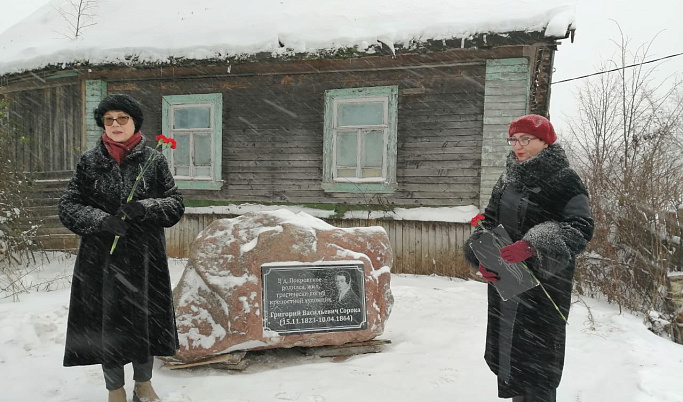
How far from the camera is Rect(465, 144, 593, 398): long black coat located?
186 centimetres

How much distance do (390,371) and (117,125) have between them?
7.75 ft

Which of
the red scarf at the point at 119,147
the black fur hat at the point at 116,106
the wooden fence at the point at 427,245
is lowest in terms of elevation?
the wooden fence at the point at 427,245

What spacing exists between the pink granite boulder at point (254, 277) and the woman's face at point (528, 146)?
1.72m

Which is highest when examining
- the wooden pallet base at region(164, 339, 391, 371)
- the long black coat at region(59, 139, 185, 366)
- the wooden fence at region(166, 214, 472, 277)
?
the long black coat at region(59, 139, 185, 366)

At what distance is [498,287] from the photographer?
2064 millimetres

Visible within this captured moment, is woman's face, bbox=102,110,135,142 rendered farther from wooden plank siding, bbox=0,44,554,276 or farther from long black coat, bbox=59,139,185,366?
wooden plank siding, bbox=0,44,554,276

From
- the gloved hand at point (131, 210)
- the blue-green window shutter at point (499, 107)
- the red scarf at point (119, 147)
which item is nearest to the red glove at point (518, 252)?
the gloved hand at point (131, 210)

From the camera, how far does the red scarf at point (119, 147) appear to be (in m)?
2.40

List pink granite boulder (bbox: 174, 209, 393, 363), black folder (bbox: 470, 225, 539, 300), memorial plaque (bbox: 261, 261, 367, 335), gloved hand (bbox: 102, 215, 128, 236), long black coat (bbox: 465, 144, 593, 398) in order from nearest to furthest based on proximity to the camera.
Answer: long black coat (bbox: 465, 144, 593, 398)
black folder (bbox: 470, 225, 539, 300)
gloved hand (bbox: 102, 215, 128, 236)
pink granite boulder (bbox: 174, 209, 393, 363)
memorial plaque (bbox: 261, 261, 367, 335)

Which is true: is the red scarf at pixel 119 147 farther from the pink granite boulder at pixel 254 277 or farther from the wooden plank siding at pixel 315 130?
the wooden plank siding at pixel 315 130

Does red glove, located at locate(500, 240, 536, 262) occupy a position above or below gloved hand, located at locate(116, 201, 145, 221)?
below

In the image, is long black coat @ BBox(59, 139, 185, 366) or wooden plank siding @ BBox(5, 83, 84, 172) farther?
wooden plank siding @ BBox(5, 83, 84, 172)

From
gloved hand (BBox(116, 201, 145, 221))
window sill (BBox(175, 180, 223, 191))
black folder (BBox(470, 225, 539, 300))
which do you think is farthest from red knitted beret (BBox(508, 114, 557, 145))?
window sill (BBox(175, 180, 223, 191))

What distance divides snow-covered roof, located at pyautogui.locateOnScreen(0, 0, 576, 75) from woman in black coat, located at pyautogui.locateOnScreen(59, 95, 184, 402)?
428 centimetres
